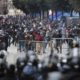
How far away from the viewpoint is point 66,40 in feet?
95.0

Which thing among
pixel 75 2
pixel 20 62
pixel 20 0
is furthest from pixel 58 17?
pixel 20 62

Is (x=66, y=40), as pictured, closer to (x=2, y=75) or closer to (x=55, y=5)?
(x=2, y=75)

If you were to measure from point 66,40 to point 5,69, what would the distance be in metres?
14.3

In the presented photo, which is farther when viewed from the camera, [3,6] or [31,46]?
[3,6]

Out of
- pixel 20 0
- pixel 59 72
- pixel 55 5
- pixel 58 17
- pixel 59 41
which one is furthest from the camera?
pixel 20 0

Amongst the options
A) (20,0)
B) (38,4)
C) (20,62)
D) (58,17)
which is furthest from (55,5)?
(20,62)

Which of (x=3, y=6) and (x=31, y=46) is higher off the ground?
(x=3, y=6)

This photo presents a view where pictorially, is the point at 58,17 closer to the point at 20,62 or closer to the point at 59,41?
the point at 59,41

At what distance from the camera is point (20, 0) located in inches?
3565

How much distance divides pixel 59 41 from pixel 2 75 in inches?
574

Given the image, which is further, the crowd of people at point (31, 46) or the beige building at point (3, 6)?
the beige building at point (3, 6)

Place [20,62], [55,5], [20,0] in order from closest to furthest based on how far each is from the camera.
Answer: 1. [20,62]
2. [55,5]
3. [20,0]

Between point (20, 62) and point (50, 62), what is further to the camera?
point (20, 62)

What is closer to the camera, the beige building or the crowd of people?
the crowd of people
